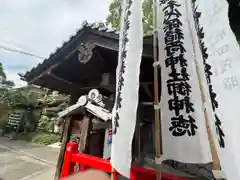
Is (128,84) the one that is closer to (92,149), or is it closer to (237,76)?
(237,76)

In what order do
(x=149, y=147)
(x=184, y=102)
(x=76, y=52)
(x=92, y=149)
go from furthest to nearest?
(x=149, y=147) → (x=76, y=52) → (x=92, y=149) → (x=184, y=102)

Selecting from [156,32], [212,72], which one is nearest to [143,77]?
[156,32]

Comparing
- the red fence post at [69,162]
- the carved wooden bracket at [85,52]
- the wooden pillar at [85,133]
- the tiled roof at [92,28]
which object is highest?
the tiled roof at [92,28]

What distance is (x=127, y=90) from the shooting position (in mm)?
1681

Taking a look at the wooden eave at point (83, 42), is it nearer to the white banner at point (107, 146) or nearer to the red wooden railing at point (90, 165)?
the white banner at point (107, 146)

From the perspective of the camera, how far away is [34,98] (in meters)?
16.9

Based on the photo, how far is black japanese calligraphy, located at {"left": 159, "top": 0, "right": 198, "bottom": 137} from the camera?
1800 mm

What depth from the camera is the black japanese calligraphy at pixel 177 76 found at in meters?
1.80

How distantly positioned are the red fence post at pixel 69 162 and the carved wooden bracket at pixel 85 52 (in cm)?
144

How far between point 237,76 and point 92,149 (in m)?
2.35

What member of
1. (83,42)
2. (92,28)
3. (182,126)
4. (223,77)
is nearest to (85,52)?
(83,42)

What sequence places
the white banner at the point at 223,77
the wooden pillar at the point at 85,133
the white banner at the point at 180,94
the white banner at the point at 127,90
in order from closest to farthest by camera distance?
the white banner at the point at 223,77, the white banner at the point at 127,90, the white banner at the point at 180,94, the wooden pillar at the point at 85,133

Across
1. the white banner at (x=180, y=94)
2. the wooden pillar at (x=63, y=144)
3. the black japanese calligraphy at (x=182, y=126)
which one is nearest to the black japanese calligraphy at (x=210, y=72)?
the white banner at (x=180, y=94)

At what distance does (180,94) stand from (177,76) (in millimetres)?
219
